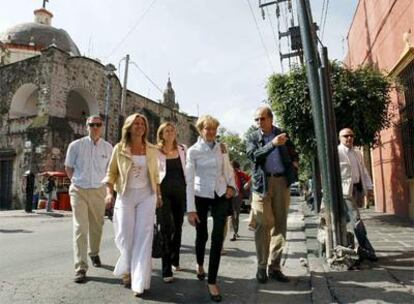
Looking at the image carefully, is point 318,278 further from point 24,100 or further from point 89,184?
point 24,100

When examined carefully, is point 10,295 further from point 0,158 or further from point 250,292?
point 0,158

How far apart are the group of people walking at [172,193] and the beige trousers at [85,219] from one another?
12 mm

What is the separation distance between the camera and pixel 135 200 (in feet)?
14.5

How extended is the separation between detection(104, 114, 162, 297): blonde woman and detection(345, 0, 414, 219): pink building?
21.7ft

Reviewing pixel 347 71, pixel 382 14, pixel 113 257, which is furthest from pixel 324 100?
pixel 382 14

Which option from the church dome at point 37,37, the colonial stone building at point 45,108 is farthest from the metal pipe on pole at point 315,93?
the church dome at point 37,37

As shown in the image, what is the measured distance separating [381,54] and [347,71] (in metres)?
2.43

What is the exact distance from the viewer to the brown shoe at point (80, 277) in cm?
461

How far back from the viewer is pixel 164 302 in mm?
3926

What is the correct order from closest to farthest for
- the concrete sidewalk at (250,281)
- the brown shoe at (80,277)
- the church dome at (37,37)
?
the concrete sidewalk at (250,281), the brown shoe at (80,277), the church dome at (37,37)

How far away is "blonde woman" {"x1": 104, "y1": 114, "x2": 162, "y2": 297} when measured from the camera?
4.20 metres

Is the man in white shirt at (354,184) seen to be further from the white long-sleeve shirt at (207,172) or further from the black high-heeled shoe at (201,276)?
the black high-heeled shoe at (201,276)

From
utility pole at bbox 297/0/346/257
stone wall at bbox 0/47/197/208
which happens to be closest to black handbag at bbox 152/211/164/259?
utility pole at bbox 297/0/346/257

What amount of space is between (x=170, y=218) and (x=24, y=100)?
21.1m
